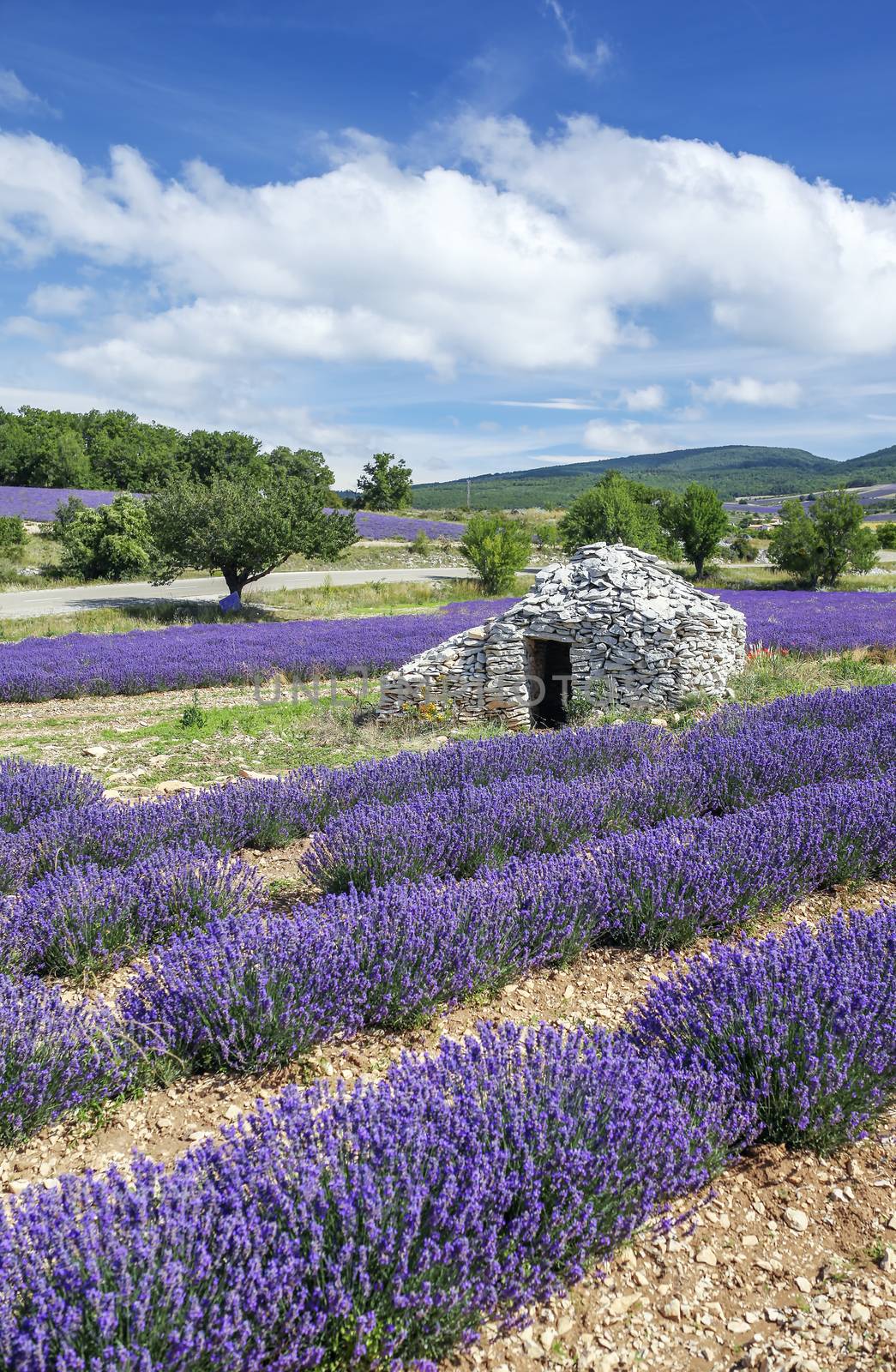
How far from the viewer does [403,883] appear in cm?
339

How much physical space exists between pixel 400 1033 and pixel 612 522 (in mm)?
29470

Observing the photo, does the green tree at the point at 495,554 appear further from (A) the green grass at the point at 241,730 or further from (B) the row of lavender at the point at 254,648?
(A) the green grass at the point at 241,730

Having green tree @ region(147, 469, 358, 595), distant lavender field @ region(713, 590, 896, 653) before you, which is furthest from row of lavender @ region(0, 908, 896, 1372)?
green tree @ region(147, 469, 358, 595)

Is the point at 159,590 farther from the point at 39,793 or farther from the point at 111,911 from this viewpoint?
the point at 111,911

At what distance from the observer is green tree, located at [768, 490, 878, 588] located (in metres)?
30.1

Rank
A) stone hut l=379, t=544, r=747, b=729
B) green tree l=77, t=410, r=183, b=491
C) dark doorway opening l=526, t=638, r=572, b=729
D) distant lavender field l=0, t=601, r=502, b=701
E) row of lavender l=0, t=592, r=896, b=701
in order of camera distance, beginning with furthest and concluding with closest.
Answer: green tree l=77, t=410, r=183, b=491 → row of lavender l=0, t=592, r=896, b=701 → distant lavender field l=0, t=601, r=502, b=701 → dark doorway opening l=526, t=638, r=572, b=729 → stone hut l=379, t=544, r=747, b=729

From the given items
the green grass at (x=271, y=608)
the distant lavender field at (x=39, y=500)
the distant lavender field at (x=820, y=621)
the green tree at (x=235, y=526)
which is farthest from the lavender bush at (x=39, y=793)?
the distant lavender field at (x=39, y=500)

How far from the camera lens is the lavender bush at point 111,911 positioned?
10.3 ft

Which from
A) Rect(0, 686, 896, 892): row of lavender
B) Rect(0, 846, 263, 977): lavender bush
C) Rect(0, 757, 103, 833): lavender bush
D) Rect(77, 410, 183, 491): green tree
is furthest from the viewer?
Rect(77, 410, 183, 491): green tree

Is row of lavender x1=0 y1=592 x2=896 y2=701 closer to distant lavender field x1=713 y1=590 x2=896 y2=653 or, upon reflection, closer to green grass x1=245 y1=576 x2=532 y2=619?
distant lavender field x1=713 y1=590 x2=896 y2=653

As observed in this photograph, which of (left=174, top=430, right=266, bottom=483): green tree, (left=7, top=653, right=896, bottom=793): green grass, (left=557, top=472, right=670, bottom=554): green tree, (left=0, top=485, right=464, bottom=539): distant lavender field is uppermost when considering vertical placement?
(left=174, top=430, right=266, bottom=483): green tree

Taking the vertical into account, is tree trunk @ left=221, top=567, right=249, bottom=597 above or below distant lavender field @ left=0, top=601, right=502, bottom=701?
above

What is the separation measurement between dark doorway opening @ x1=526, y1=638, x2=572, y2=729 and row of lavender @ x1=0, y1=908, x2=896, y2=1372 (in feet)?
21.6

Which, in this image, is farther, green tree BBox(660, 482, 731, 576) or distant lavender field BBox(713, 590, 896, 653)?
green tree BBox(660, 482, 731, 576)
